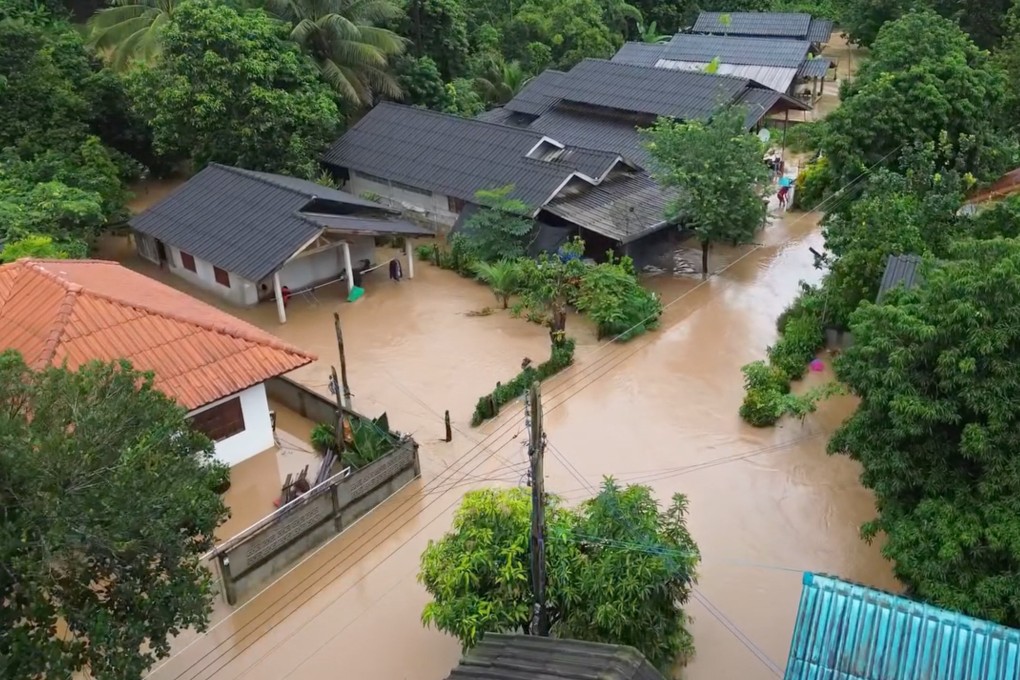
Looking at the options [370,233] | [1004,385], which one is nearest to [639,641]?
[1004,385]

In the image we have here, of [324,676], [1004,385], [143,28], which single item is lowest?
[324,676]

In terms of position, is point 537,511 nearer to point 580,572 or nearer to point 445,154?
point 580,572

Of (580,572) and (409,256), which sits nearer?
(580,572)

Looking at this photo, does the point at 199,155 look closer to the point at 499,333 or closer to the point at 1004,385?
the point at 499,333

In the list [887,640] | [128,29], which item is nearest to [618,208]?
[887,640]

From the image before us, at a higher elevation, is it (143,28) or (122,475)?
(143,28)

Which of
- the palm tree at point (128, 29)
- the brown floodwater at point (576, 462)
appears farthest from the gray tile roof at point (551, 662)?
the palm tree at point (128, 29)

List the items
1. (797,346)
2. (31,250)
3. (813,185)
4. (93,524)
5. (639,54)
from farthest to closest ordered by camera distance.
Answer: (639,54)
(813,185)
(31,250)
(797,346)
(93,524)
